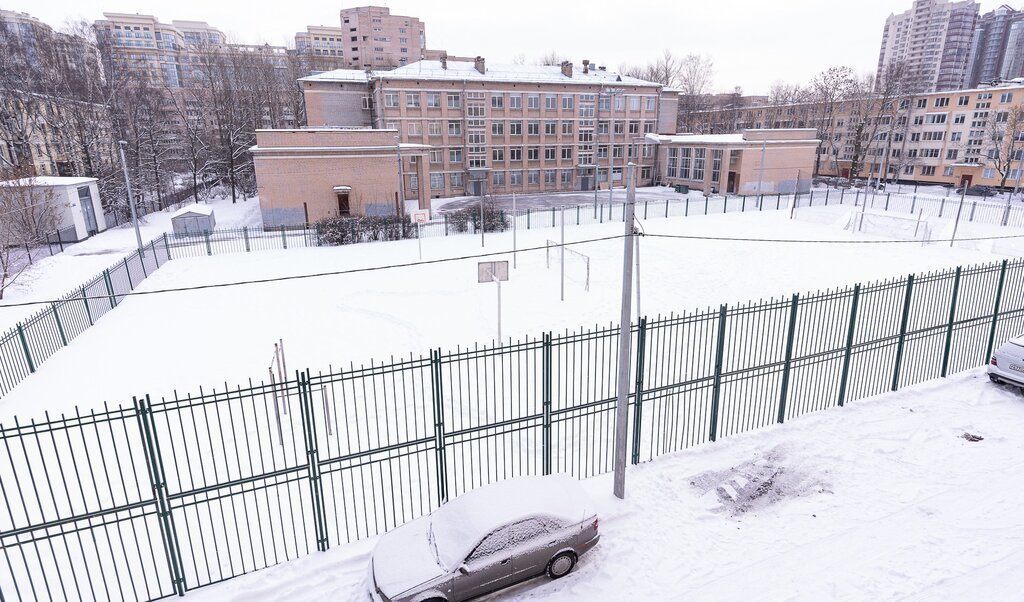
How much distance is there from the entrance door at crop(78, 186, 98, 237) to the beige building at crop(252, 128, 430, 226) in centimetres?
1057

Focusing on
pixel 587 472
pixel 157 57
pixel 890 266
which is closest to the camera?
pixel 587 472

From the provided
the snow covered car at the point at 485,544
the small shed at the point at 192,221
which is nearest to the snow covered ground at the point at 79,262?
the small shed at the point at 192,221

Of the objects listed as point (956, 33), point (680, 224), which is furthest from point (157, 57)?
point (956, 33)

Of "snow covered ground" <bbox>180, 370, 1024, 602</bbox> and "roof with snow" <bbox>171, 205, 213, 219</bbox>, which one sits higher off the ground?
"roof with snow" <bbox>171, 205, 213, 219</bbox>

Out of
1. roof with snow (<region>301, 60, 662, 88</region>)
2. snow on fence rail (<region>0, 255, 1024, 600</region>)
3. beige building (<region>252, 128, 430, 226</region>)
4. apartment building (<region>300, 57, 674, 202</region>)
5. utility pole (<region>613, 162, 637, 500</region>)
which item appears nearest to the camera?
snow on fence rail (<region>0, 255, 1024, 600</region>)

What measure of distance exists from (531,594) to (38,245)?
3723cm

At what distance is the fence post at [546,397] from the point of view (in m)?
7.83

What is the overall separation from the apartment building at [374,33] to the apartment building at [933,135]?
79617 mm

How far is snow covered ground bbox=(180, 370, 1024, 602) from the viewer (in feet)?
21.2

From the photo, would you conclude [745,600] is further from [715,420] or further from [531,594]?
[715,420]

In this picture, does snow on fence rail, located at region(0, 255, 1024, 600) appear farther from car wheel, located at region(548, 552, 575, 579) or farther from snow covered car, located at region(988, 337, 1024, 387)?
car wheel, located at region(548, 552, 575, 579)

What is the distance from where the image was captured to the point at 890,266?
21922 mm

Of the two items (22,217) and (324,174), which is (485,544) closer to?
(22,217)

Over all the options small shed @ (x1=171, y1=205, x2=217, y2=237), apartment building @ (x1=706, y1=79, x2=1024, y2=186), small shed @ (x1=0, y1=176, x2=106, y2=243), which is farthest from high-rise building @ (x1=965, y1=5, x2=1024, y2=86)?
small shed @ (x1=0, y1=176, x2=106, y2=243)
